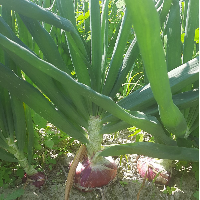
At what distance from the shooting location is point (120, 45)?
95 centimetres

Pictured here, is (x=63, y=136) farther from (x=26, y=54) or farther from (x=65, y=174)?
(x=26, y=54)

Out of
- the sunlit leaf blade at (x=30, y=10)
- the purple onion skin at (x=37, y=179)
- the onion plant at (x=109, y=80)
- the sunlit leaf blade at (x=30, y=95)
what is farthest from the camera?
the purple onion skin at (x=37, y=179)

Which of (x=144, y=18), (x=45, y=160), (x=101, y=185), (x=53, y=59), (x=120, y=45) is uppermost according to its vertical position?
(x=120, y=45)

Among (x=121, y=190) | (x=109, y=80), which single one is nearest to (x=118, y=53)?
(x=109, y=80)

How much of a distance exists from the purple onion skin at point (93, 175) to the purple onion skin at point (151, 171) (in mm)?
167

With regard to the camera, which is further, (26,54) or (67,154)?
(67,154)

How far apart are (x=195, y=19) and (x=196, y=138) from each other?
44 centimetres

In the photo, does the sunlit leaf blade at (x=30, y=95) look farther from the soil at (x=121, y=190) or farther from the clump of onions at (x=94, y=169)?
the soil at (x=121, y=190)

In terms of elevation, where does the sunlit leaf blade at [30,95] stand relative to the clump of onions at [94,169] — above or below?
above

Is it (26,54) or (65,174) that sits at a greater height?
(26,54)

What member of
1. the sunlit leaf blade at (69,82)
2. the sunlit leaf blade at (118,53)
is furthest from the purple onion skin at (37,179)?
the sunlit leaf blade at (69,82)

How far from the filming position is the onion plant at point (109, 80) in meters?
0.56

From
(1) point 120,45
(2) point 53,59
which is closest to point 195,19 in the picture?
(1) point 120,45

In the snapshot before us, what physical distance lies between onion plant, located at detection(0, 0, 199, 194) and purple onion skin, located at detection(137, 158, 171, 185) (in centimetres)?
17
